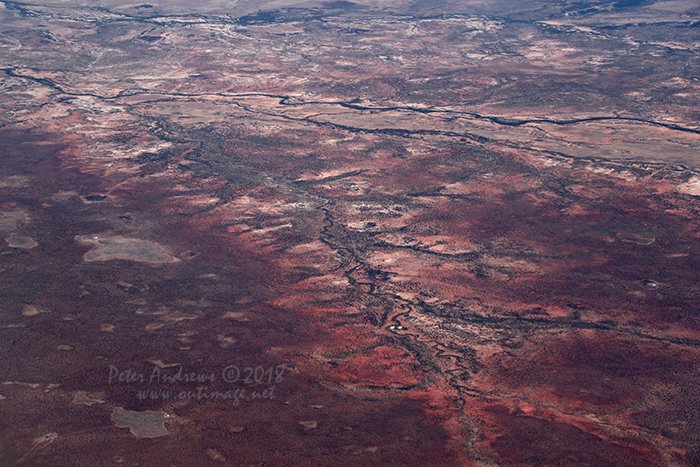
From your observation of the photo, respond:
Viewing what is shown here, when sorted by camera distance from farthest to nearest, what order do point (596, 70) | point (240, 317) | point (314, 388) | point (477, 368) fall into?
1. point (596, 70)
2. point (240, 317)
3. point (477, 368)
4. point (314, 388)

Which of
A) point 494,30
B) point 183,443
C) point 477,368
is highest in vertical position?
point 494,30

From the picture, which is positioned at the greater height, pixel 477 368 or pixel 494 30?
pixel 494 30

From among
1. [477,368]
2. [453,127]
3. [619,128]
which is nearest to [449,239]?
[477,368]

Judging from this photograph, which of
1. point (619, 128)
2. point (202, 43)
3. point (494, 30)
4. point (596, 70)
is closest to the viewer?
point (619, 128)

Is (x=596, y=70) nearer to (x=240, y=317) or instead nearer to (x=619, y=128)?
(x=619, y=128)

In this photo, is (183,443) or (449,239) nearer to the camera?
(183,443)

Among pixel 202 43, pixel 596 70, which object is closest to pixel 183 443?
pixel 596 70

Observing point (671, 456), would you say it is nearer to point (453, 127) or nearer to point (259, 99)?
point (453, 127)
